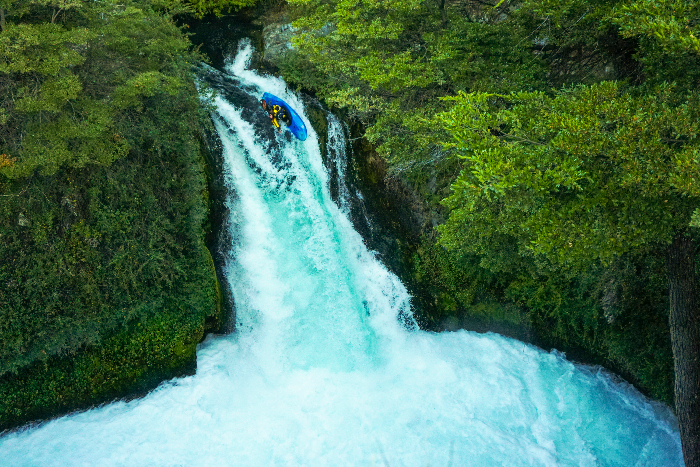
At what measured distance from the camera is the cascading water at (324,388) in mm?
8992

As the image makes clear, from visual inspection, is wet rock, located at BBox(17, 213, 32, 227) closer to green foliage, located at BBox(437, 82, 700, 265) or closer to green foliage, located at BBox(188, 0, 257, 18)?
green foliage, located at BBox(437, 82, 700, 265)

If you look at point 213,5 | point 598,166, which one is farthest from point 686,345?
point 213,5

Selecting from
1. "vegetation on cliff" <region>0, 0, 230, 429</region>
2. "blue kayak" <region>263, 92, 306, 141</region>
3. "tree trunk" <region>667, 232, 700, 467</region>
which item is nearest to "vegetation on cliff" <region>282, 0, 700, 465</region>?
"tree trunk" <region>667, 232, 700, 467</region>

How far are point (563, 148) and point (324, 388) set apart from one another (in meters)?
7.70

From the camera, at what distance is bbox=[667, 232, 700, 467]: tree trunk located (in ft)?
23.9

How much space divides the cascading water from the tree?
4.23 metres

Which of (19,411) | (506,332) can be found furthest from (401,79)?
(19,411)

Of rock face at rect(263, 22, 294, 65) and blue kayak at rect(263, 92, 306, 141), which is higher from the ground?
rock face at rect(263, 22, 294, 65)

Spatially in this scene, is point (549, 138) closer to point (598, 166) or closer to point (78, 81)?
point (598, 166)

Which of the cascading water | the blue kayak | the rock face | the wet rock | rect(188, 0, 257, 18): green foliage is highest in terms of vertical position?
rect(188, 0, 257, 18): green foliage

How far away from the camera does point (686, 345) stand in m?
7.55

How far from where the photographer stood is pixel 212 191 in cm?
Result: 1191

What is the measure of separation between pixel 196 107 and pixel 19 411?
8541 mm

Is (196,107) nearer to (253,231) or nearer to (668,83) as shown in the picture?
(253,231)
